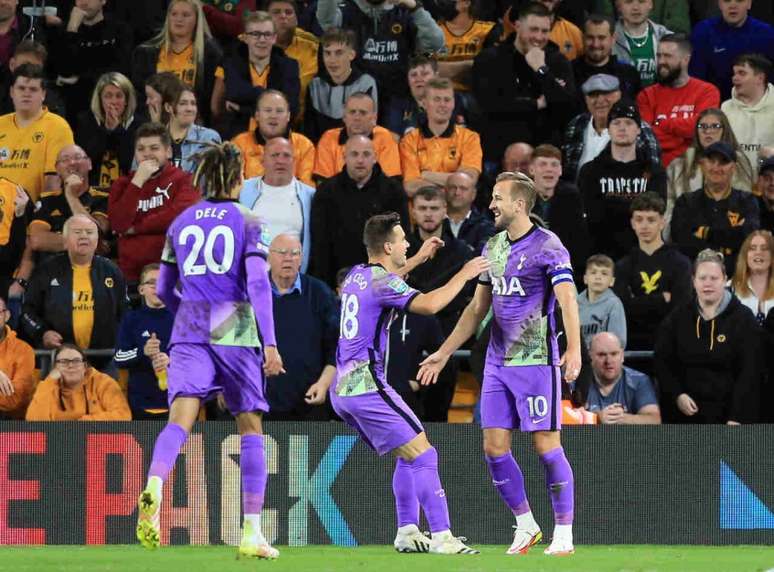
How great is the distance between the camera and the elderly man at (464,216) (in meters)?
14.4

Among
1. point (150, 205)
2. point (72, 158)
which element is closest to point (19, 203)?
point (72, 158)

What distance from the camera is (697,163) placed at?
15.1m

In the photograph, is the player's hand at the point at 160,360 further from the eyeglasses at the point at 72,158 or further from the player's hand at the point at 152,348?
the eyeglasses at the point at 72,158

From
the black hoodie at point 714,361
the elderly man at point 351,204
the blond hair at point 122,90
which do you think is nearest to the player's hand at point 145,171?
the blond hair at point 122,90

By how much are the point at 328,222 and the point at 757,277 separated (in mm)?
3819

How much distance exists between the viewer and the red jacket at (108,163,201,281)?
14.1 metres

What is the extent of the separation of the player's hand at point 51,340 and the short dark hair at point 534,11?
5.81 meters

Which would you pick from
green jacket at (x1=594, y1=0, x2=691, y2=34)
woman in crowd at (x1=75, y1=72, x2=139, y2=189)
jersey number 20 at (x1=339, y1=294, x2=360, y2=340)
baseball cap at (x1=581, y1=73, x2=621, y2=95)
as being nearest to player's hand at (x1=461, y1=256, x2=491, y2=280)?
jersey number 20 at (x1=339, y1=294, x2=360, y2=340)

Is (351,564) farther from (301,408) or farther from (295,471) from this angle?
(301,408)

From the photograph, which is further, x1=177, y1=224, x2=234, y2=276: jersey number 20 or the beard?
the beard

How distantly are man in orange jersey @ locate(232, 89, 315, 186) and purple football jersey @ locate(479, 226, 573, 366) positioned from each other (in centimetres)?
532

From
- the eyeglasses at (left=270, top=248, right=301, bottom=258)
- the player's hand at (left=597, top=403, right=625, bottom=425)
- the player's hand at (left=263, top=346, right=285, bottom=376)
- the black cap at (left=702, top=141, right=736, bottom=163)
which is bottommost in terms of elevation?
the player's hand at (left=597, top=403, right=625, bottom=425)

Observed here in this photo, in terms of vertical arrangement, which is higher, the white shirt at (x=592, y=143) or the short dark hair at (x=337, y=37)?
the short dark hair at (x=337, y=37)

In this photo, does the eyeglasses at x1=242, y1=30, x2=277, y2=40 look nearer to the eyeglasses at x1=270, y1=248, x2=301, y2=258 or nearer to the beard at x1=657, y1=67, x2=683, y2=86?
the eyeglasses at x1=270, y1=248, x2=301, y2=258
